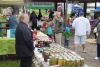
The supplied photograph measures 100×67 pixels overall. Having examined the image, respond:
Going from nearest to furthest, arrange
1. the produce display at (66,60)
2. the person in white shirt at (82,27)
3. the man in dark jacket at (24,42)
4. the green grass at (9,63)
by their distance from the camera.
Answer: the produce display at (66,60), the man in dark jacket at (24,42), the green grass at (9,63), the person in white shirt at (82,27)

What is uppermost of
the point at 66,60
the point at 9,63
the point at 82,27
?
the point at 66,60

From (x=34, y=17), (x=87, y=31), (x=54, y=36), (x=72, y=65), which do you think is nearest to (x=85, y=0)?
(x=34, y=17)

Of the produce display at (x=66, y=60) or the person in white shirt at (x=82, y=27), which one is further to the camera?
the person in white shirt at (x=82, y=27)

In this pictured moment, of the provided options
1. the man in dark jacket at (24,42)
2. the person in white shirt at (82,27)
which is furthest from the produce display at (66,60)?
the person in white shirt at (82,27)

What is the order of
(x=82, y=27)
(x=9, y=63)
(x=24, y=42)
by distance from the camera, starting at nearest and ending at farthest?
(x=24, y=42) → (x=9, y=63) → (x=82, y=27)

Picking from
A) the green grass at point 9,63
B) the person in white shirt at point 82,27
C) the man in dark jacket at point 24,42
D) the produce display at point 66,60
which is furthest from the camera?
the person in white shirt at point 82,27

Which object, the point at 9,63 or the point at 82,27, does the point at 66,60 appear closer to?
the point at 9,63

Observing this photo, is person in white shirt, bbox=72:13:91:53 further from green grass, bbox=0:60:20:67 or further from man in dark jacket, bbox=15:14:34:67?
man in dark jacket, bbox=15:14:34:67

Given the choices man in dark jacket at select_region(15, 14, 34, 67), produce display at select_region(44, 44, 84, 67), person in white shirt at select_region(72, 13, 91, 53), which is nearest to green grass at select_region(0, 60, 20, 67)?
man in dark jacket at select_region(15, 14, 34, 67)

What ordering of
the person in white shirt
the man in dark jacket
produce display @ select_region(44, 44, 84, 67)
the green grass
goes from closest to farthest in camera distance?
1. produce display @ select_region(44, 44, 84, 67)
2. the man in dark jacket
3. the green grass
4. the person in white shirt

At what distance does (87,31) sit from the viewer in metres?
15.4

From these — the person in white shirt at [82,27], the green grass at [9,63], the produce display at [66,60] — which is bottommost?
the green grass at [9,63]

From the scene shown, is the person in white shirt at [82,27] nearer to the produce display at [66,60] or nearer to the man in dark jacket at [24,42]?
the man in dark jacket at [24,42]

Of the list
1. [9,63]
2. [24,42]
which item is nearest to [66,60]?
[24,42]
